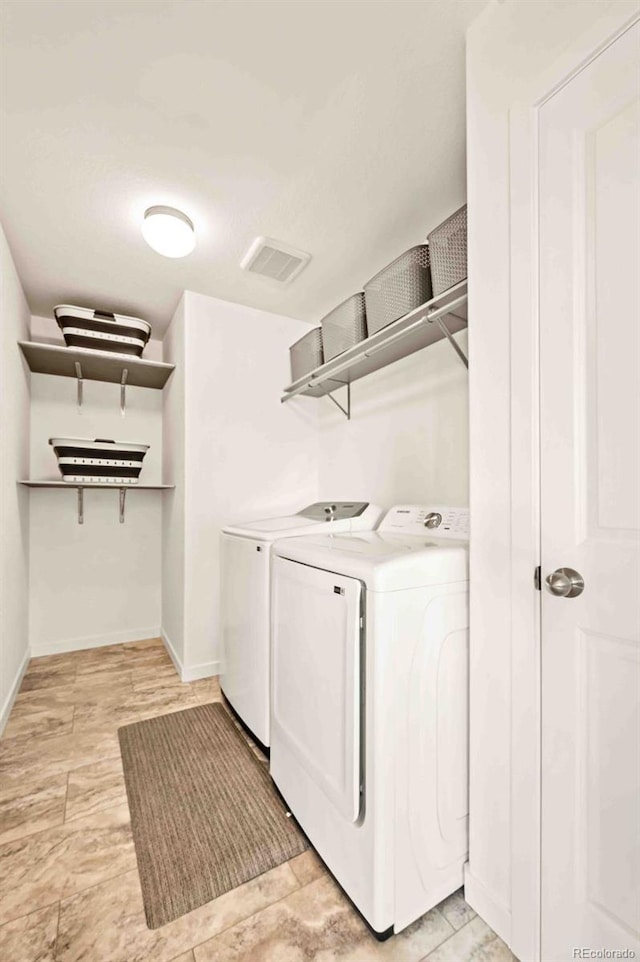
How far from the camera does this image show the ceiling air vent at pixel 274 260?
83.5 inches

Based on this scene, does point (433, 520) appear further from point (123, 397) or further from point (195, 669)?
point (123, 397)

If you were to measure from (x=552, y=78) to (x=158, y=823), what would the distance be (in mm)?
2506

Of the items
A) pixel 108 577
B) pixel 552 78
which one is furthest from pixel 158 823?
pixel 552 78

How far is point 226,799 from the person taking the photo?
60.2 inches

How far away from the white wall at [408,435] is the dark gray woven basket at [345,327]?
1.02 ft

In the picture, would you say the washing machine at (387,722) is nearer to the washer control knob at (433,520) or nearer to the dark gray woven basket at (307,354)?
the washer control knob at (433,520)

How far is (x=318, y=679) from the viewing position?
1.23 meters

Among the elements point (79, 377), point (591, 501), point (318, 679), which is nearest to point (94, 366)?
point (79, 377)

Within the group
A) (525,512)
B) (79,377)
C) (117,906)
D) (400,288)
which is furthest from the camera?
(79,377)

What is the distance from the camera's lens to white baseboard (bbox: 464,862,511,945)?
1036mm

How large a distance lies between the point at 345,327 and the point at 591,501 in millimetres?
1617

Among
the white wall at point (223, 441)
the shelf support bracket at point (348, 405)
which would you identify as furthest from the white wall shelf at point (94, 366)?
the shelf support bracket at point (348, 405)

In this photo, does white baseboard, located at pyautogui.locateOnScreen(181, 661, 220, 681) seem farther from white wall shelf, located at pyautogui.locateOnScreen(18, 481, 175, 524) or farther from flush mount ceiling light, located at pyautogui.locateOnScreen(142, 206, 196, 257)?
flush mount ceiling light, located at pyautogui.locateOnScreen(142, 206, 196, 257)

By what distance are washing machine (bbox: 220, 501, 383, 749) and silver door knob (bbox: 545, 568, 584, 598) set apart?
106 cm
